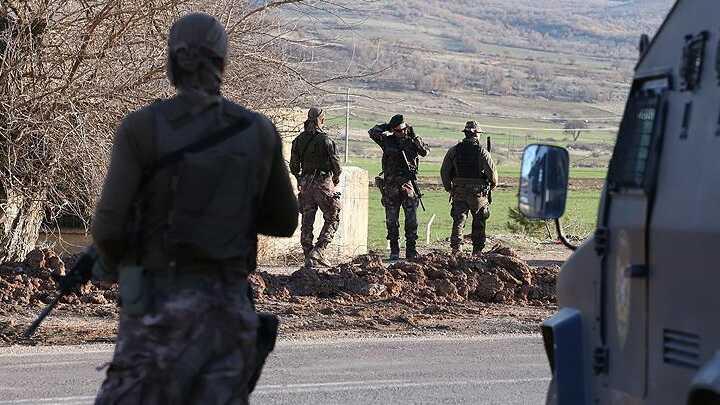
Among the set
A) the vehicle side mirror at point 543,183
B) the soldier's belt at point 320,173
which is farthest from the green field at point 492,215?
the vehicle side mirror at point 543,183

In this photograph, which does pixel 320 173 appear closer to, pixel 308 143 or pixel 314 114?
pixel 308 143

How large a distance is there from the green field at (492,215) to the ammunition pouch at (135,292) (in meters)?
22.0

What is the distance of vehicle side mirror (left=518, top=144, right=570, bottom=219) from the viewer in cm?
453

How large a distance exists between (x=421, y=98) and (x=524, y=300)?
11459 centimetres

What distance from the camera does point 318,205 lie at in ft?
56.6

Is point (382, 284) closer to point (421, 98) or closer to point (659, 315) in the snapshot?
point (659, 315)

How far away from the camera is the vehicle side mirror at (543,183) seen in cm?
453

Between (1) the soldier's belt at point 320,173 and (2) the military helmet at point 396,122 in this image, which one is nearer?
(1) the soldier's belt at point 320,173

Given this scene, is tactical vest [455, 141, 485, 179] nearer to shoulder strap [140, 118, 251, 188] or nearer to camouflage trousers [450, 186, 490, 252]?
camouflage trousers [450, 186, 490, 252]

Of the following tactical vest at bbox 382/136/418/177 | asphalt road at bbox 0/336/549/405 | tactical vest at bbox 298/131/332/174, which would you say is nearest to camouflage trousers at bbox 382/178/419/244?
tactical vest at bbox 382/136/418/177

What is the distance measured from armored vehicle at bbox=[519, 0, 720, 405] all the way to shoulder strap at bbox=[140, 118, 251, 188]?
952mm

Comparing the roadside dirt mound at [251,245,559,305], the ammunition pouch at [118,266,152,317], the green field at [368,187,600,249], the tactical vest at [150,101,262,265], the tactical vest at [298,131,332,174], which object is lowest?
the green field at [368,187,600,249]

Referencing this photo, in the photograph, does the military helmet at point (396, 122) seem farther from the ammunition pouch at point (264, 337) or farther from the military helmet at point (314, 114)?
the ammunition pouch at point (264, 337)

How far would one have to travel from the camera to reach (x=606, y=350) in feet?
14.8
